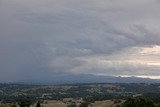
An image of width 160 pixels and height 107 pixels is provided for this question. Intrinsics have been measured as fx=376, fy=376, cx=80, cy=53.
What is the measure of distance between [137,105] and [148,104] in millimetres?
4608

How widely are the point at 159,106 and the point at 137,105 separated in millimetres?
18380

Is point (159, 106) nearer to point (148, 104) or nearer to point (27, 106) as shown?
point (148, 104)

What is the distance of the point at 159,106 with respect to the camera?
16300cm

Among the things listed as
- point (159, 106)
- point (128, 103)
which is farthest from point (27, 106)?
point (159, 106)

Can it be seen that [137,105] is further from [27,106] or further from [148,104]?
[27,106]

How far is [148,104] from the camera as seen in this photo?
150 metres

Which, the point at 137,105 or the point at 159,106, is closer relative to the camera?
the point at 137,105

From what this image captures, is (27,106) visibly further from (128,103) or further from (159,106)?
(159,106)

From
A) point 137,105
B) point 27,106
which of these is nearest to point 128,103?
point 137,105

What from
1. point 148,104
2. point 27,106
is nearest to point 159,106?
point 148,104

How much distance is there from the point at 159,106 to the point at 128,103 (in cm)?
1654

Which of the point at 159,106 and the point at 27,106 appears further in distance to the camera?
the point at 159,106

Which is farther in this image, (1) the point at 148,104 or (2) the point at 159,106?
(2) the point at 159,106

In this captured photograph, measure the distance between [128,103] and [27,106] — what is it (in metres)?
41.4
